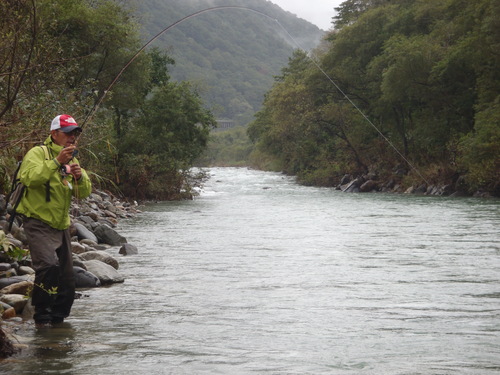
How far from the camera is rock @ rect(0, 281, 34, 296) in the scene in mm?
7285

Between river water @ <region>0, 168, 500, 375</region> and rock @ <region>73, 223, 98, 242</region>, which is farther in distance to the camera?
rock @ <region>73, 223, 98, 242</region>

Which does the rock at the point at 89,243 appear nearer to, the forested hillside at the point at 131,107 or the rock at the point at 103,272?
the rock at the point at 103,272

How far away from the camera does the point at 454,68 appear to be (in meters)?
32.7

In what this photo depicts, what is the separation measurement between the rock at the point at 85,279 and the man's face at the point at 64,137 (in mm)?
Answer: 3143

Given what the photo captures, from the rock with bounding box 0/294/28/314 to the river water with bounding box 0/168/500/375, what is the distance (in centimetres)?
53

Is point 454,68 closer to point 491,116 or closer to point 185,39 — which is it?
point 491,116

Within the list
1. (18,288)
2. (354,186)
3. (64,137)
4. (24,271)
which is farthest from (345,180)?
(64,137)

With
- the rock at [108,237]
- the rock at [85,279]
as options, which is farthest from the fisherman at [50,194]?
the rock at [108,237]

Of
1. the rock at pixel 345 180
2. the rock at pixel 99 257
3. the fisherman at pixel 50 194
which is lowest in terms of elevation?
the rock at pixel 345 180

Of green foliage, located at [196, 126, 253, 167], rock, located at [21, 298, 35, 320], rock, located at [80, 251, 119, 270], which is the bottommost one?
green foliage, located at [196, 126, 253, 167]

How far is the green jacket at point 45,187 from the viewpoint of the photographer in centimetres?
574

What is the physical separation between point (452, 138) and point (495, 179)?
6.52 metres

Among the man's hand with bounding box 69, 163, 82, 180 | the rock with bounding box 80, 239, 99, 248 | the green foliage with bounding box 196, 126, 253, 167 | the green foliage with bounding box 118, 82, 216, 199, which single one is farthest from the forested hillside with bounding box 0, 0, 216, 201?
the green foliage with bounding box 196, 126, 253, 167

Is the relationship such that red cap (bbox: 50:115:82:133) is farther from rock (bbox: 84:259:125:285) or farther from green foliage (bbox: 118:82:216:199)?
green foliage (bbox: 118:82:216:199)
